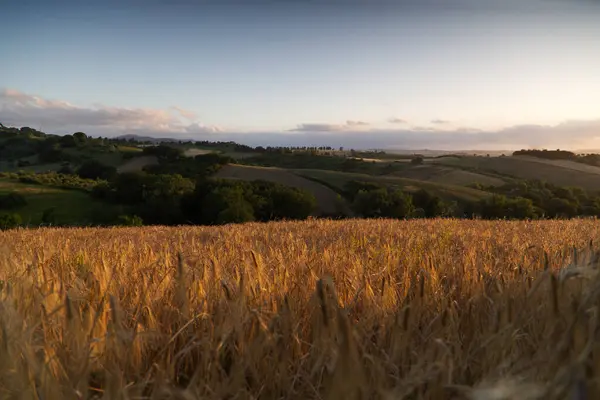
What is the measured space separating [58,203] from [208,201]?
22.6 meters

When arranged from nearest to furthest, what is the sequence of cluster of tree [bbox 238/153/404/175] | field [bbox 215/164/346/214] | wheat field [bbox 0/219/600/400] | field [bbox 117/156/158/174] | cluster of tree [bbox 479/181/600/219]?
wheat field [bbox 0/219/600/400] → cluster of tree [bbox 479/181/600/219] → field [bbox 215/164/346/214] → field [bbox 117/156/158/174] → cluster of tree [bbox 238/153/404/175]

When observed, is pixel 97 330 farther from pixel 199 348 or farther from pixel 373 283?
pixel 373 283

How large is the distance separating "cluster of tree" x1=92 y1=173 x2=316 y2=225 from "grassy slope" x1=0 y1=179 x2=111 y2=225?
4.20m

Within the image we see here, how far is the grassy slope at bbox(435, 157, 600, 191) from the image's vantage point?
82.6m

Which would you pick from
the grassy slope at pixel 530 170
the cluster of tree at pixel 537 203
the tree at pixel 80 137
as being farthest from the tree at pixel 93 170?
the grassy slope at pixel 530 170

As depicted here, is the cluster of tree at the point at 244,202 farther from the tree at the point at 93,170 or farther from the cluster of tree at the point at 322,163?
the cluster of tree at the point at 322,163

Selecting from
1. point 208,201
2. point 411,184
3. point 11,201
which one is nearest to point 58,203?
point 11,201

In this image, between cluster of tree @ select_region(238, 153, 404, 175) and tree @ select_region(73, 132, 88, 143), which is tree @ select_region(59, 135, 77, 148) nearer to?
tree @ select_region(73, 132, 88, 143)

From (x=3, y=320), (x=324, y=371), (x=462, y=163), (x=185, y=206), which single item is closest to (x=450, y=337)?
(x=324, y=371)

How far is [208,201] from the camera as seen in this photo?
4984 centimetres

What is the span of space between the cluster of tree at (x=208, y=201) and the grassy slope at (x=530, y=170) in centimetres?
5339

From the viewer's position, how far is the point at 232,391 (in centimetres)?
156

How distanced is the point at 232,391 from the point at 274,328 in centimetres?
45

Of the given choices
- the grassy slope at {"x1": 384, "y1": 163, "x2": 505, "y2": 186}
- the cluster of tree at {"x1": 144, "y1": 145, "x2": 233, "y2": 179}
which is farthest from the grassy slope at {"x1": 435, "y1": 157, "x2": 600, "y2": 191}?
the cluster of tree at {"x1": 144, "y1": 145, "x2": 233, "y2": 179}
